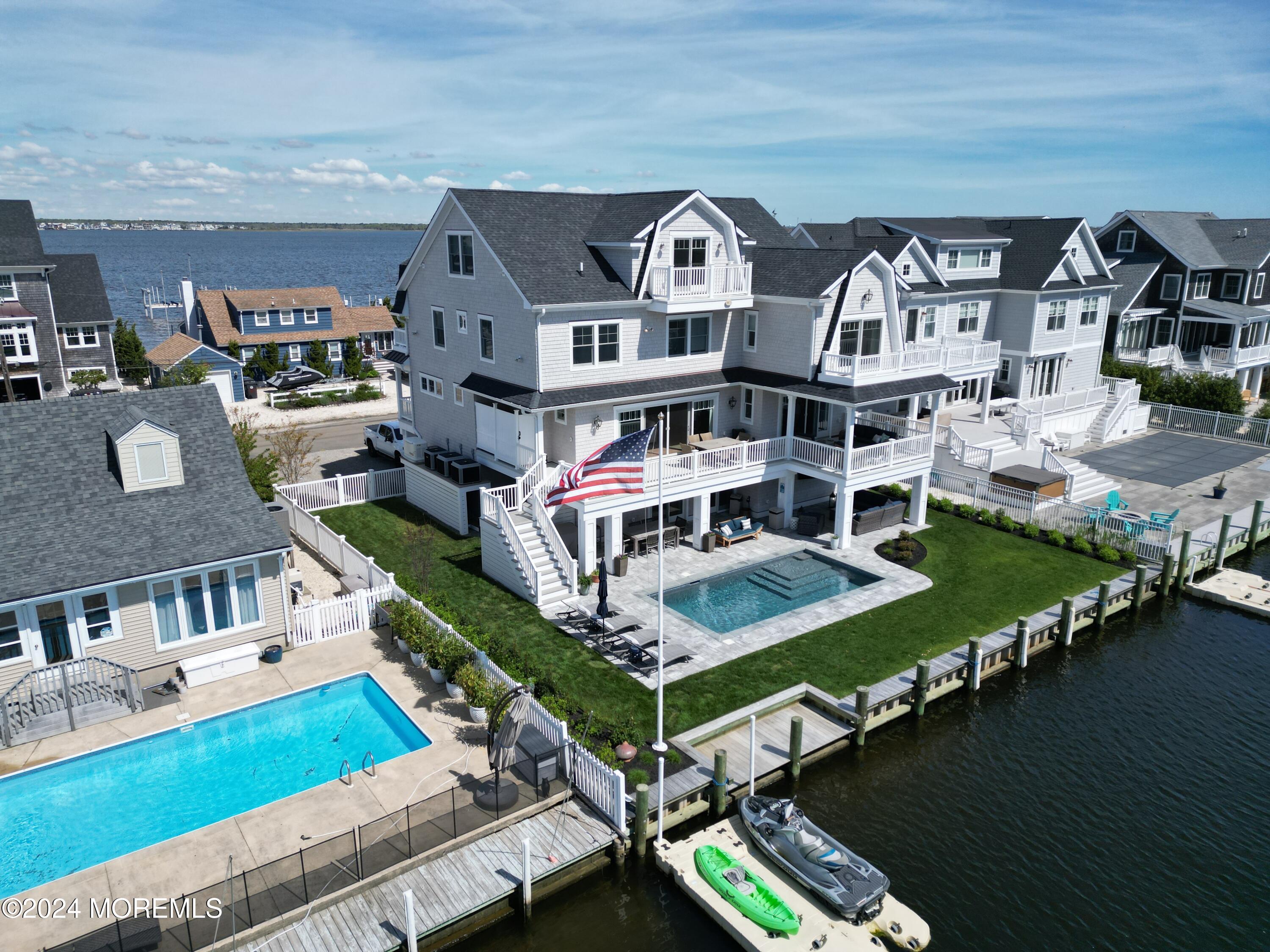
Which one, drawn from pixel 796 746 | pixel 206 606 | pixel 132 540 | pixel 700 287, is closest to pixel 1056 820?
pixel 796 746

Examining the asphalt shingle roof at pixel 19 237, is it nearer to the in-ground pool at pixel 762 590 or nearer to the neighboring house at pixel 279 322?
the neighboring house at pixel 279 322

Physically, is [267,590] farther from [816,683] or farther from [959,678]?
[959,678]

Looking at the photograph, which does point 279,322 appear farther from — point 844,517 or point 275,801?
point 275,801

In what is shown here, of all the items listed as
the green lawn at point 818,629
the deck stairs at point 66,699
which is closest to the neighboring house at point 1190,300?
the green lawn at point 818,629

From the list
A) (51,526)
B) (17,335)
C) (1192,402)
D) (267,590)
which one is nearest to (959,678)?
(267,590)

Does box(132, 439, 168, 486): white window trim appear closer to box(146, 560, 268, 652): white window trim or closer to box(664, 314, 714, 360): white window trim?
box(146, 560, 268, 652): white window trim
